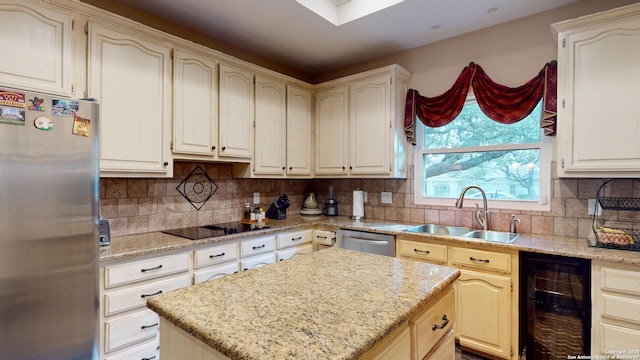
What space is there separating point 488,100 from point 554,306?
5.42 feet

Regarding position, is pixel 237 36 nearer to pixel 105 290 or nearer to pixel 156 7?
pixel 156 7

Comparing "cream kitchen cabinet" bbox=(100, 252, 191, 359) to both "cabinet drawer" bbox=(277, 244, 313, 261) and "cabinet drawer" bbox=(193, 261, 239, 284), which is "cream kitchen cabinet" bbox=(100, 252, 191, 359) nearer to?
"cabinet drawer" bbox=(193, 261, 239, 284)

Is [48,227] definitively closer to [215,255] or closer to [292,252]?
[215,255]

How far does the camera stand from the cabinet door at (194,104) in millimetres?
2432

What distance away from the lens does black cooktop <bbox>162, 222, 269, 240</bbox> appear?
2.43 meters

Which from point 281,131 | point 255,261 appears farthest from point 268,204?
point 255,261

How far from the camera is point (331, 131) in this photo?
136 inches

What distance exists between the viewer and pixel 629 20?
6.36 ft

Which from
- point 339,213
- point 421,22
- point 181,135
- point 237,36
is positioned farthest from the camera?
point 339,213

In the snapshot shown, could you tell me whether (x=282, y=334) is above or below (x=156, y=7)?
below

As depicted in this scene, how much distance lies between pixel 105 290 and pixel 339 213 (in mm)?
2424

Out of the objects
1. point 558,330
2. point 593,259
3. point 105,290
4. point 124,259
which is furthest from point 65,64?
point 558,330

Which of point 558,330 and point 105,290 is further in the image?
point 558,330

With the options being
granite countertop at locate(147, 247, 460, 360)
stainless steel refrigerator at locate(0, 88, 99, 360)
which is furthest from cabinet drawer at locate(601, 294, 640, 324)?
stainless steel refrigerator at locate(0, 88, 99, 360)
